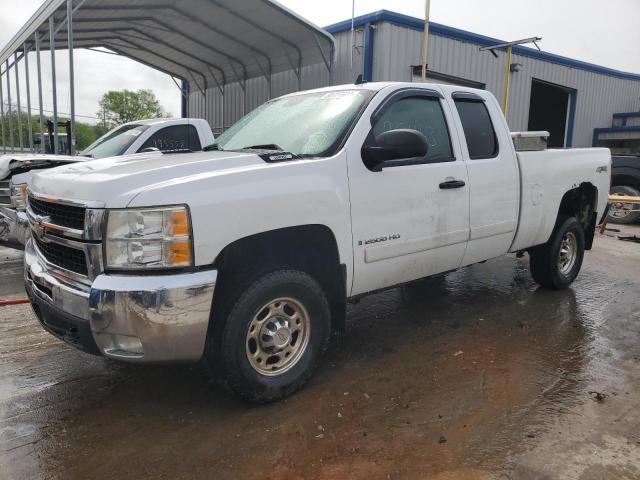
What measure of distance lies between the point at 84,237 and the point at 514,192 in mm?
3636

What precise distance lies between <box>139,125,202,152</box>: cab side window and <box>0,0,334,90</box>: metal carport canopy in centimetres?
400

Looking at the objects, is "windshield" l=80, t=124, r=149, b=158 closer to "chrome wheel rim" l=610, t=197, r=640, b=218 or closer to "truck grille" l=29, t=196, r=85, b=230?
"truck grille" l=29, t=196, r=85, b=230

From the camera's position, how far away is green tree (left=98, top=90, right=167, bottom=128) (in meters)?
100

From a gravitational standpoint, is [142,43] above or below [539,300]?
above

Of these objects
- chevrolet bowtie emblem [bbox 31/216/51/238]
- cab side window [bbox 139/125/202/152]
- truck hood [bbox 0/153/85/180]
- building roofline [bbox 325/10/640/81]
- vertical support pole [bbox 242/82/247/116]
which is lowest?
chevrolet bowtie emblem [bbox 31/216/51/238]

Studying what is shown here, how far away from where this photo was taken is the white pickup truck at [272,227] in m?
2.73

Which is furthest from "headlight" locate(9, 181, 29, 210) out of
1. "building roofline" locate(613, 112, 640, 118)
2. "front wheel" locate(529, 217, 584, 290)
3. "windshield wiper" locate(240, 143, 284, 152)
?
"building roofline" locate(613, 112, 640, 118)

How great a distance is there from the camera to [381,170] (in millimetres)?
3617

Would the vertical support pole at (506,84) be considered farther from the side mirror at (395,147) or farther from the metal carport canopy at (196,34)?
the side mirror at (395,147)

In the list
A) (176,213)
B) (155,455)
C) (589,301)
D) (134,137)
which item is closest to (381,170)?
(176,213)

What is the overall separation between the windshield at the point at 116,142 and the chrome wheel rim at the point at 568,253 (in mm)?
5688

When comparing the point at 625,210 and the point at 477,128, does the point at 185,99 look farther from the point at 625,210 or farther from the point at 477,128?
the point at 477,128

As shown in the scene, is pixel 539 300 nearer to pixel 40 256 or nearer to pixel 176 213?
pixel 176 213

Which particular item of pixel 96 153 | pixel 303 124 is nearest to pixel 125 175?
pixel 303 124
